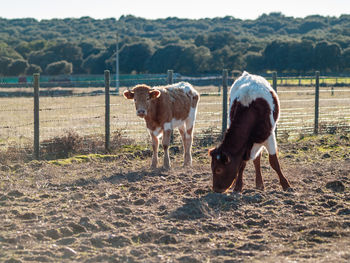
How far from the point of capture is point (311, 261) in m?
5.09

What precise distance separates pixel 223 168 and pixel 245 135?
57 centimetres

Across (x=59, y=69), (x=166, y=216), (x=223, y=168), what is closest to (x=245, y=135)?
(x=223, y=168)

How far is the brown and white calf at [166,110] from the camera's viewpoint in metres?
9.99

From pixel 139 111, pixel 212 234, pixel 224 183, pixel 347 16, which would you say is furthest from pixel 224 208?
pixel 347 16

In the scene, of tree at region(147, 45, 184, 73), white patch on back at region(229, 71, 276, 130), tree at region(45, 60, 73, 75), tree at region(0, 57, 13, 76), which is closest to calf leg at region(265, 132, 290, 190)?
white patch on back at region(229, 71, 276, 130)

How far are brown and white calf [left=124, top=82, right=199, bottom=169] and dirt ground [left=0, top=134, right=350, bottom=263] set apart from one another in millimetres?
725

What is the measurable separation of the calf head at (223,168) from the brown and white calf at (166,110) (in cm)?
271

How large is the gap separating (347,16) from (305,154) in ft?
478

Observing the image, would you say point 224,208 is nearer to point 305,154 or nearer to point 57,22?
point 305,154

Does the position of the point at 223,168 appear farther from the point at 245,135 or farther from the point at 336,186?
the point at 336,186

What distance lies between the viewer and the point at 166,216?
6.72 meters

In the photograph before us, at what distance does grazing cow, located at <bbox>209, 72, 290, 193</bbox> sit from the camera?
752cm

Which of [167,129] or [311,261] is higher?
[167,129]

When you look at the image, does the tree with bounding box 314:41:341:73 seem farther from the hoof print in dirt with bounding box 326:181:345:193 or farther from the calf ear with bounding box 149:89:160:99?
the hoof print in dirt with bounding box 326:181:345:193
